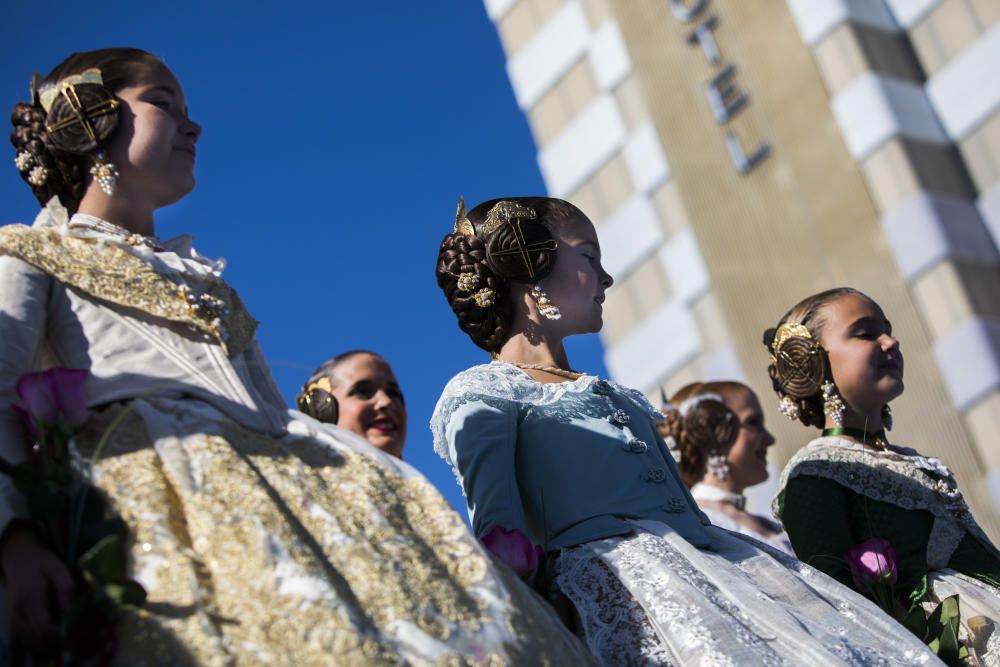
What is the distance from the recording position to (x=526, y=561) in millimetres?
2855

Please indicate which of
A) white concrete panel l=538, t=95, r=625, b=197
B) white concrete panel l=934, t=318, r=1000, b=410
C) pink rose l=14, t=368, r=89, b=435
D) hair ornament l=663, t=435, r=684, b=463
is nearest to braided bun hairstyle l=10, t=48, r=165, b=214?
pink rose l=14, t=368, r=89, b=435

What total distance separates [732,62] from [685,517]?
18408mm

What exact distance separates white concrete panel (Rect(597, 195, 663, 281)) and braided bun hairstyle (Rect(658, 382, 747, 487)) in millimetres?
16857

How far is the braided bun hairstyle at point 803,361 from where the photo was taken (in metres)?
4.28

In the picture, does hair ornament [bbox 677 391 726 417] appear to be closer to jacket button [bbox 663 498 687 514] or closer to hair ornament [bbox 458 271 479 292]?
hair ornament [bbox 458 271 479 292]

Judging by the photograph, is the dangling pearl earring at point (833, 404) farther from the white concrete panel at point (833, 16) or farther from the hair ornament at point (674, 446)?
the white concrete panel at point (833, 16)

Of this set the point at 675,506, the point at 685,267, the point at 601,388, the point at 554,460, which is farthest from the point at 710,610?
the point at 685,267

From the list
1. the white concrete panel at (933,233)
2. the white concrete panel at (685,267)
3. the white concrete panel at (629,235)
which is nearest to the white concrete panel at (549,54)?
the white concrete panel at (629,235)

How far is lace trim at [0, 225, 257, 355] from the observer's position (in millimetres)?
2766

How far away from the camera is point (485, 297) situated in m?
3.79

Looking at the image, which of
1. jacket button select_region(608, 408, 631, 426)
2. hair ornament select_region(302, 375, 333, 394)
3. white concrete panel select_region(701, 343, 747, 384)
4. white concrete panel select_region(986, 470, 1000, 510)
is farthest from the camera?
white concrete panel select_region(701, 343, 747, 384)

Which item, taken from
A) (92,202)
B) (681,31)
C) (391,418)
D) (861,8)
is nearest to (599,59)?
(681,31)

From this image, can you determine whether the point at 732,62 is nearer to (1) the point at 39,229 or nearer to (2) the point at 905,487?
(2) the point at 905,487

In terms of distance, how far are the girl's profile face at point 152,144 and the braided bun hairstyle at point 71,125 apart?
0.03 metres
